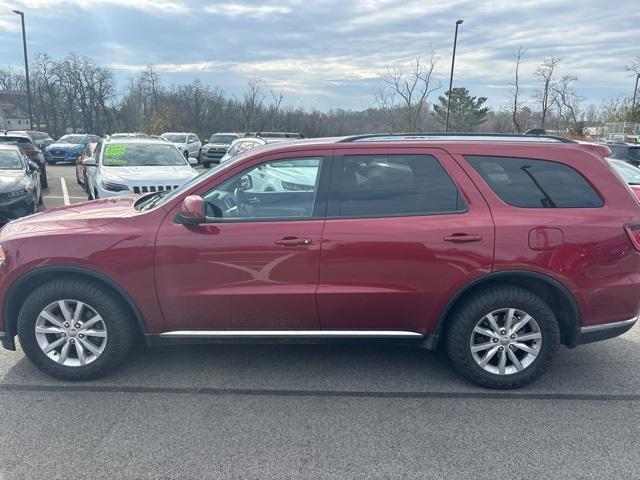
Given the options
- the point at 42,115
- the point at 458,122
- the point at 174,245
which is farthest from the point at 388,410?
the point at 42,115

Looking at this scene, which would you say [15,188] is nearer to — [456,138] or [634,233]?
[456,138]

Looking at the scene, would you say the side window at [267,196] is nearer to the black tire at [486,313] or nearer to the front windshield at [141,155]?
the black tire at [486,313]

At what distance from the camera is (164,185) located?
8.17m

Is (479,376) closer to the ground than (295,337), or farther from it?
closer to the ground

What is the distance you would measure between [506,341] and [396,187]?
4.51 ft

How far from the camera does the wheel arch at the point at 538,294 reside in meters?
3.39

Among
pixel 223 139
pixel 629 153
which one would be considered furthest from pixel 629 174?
pixel 223 139

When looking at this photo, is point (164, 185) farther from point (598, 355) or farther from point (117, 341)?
point (598, 355)

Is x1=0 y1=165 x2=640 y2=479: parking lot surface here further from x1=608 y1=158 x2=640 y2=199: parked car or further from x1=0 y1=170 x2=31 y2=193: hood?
x1=608 y1=158 x2=640 y2=199: parked car

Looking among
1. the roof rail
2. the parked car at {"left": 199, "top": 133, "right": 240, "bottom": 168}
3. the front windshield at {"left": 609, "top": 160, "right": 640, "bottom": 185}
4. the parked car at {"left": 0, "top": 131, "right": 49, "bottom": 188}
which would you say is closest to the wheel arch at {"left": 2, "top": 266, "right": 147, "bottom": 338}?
the roof rail

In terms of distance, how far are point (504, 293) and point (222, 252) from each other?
6.60ft

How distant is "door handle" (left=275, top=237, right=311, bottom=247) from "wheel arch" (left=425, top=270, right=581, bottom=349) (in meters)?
1.10

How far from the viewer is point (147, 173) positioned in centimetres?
866

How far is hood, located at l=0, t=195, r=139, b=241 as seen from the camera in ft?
11.5
